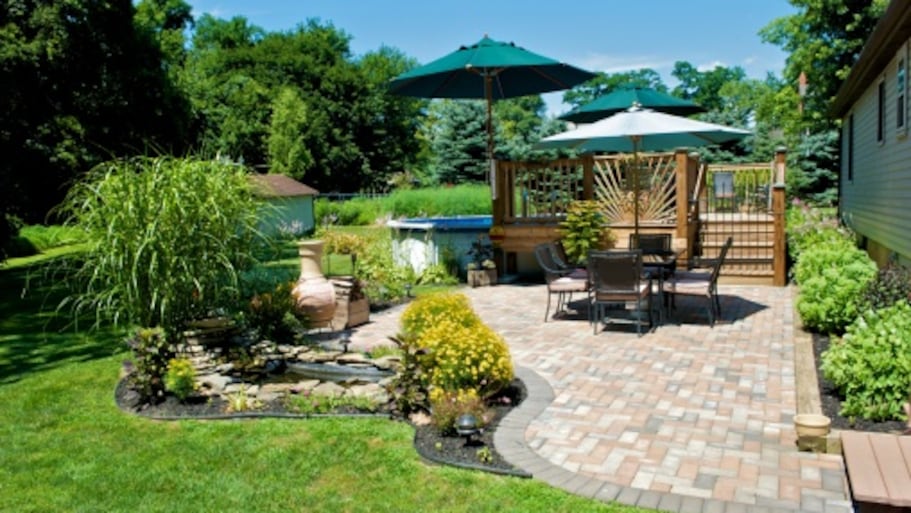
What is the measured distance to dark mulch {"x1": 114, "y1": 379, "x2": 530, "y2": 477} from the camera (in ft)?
13.2

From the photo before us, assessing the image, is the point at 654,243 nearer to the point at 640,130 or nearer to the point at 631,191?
the point at 631,191

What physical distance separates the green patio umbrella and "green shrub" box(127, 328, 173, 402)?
635cm

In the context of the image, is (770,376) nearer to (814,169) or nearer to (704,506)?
(704,506)

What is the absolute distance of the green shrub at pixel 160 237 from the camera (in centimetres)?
566

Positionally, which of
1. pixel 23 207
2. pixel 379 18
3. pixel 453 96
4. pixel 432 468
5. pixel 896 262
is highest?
pixel 379 18

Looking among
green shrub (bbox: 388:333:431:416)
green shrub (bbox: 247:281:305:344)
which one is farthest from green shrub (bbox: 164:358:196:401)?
green shrub (bbox: 388:333:431:416)

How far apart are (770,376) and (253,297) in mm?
4975

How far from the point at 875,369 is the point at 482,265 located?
7.38 m

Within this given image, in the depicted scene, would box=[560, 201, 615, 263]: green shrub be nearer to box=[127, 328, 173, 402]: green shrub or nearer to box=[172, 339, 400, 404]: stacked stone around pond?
box=[172, 339, 400, 404]: stacked stone around pond

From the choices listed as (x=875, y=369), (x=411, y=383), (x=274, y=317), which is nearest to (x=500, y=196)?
(x=274, y=317)

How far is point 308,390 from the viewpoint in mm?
5473

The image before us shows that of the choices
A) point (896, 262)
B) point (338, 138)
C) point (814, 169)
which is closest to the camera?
point (896, 262)

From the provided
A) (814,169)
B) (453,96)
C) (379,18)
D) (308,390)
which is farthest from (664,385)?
(379,18)

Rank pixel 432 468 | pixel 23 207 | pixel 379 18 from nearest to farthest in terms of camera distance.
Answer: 1. pixel 432 468
2. pixel 23 207
3. pixel 379 18
